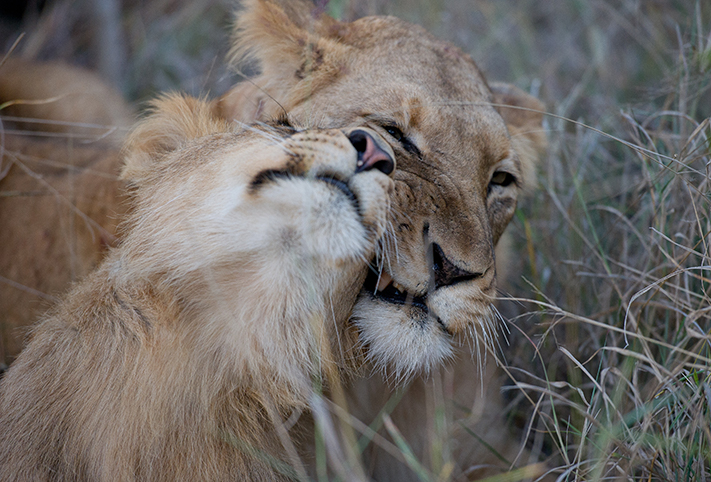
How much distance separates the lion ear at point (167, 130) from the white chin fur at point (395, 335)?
81 cm

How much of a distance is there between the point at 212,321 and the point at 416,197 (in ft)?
2.25

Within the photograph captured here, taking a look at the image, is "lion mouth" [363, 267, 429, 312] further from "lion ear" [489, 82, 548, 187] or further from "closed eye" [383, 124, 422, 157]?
"lion ear" [489, 82, 548, 187]

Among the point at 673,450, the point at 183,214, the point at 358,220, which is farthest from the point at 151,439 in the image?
the point at 673,450

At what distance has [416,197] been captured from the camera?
193cm

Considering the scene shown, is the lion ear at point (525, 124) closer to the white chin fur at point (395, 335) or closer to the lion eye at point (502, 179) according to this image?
the lion eye at point (502, 179)

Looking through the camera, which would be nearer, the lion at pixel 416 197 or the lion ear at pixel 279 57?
the lion at pixel 416 197

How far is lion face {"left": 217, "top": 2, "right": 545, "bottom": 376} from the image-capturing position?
70.4 inches

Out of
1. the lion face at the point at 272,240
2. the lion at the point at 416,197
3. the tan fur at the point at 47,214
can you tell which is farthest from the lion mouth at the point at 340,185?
the tan fur at the point at 47,214

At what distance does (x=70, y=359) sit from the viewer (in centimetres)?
184

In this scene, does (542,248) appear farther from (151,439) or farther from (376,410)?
(151,439)

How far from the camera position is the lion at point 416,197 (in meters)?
1.80

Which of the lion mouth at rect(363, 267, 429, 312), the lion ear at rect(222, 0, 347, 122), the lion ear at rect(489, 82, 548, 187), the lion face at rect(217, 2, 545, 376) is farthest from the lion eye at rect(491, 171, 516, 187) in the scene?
the lion mouth at rect(363, 267, 429, 312)

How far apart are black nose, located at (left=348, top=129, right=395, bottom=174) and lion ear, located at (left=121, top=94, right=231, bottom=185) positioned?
65cm

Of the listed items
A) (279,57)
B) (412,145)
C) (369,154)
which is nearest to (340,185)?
(369,154)
